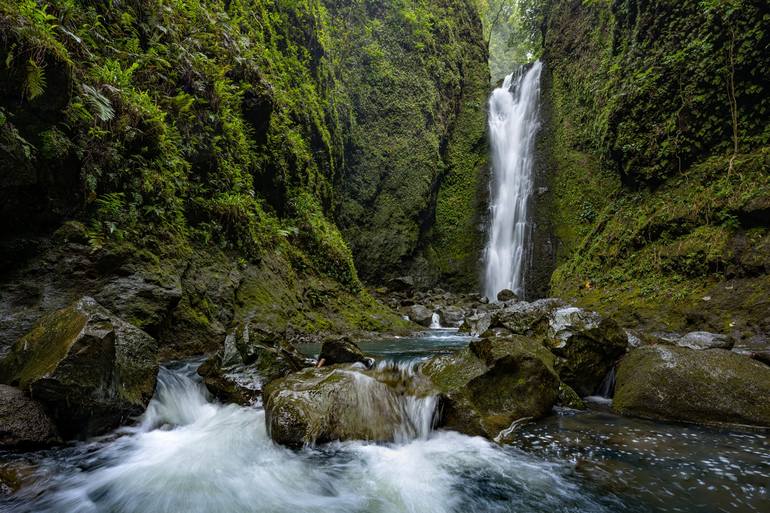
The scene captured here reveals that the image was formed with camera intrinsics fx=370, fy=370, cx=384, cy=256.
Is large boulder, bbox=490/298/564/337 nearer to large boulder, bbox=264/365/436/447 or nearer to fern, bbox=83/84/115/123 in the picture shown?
large boulder, bbox=264/365/436/447

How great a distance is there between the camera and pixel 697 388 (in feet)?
13.1

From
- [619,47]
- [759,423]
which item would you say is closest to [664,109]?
[619,47]

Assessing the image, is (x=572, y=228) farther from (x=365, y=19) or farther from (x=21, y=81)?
(x=21, y=81)

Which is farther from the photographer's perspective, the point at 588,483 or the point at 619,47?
the point at 619,47

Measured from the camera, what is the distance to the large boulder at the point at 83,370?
121 inches

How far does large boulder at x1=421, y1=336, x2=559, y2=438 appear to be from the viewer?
3.95 metres

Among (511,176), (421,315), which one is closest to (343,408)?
(421,315)

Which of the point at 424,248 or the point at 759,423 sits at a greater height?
the point at 424,248

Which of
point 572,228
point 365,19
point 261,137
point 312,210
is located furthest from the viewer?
point 365,19

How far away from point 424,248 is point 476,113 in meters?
9.54

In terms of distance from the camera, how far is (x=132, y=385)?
376 cm

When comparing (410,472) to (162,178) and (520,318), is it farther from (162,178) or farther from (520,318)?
(162,178)

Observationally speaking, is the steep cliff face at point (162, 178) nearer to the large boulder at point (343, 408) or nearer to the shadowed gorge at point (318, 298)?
the shadowed gorge at point (318, 298)

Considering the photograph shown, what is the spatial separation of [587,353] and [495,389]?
1820 mm
